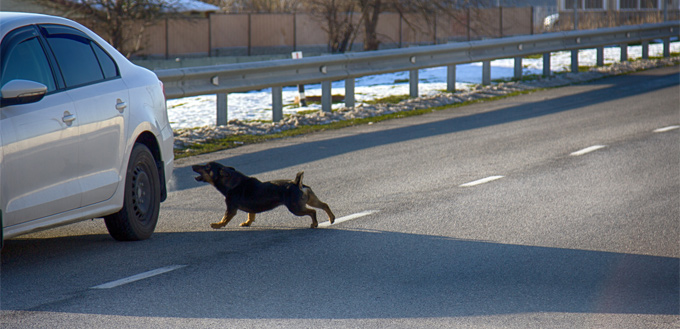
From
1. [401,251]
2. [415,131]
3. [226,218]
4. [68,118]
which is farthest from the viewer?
[415,131]

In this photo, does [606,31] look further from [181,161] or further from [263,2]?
[263,2]

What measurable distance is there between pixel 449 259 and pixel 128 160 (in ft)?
7.83

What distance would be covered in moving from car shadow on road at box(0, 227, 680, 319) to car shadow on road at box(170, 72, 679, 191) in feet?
8.74

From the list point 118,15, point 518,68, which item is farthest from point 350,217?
point 118,15

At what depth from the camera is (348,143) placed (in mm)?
11273

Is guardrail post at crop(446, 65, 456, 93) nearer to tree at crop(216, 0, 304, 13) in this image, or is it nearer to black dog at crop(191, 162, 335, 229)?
black dog at crop(191, 162, 335, 229)

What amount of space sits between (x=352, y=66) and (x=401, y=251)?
368 inches

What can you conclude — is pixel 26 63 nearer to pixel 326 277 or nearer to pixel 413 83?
pixel 326 277

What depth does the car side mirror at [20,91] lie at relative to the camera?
4852 millimetres

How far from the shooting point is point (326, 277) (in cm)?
531

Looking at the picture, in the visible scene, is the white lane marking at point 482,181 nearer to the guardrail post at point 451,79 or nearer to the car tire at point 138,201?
the car tire at point 138,201

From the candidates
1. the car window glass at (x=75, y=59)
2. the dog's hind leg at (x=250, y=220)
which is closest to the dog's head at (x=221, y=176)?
the dog's hind leg at (x=250, y=220)

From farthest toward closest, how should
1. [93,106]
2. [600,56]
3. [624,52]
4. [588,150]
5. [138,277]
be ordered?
1. [624,52]
2. [600,56]
3. [588,150]
4. [93,106]
5. [138,277]

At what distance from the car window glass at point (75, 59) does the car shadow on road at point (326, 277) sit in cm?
120
